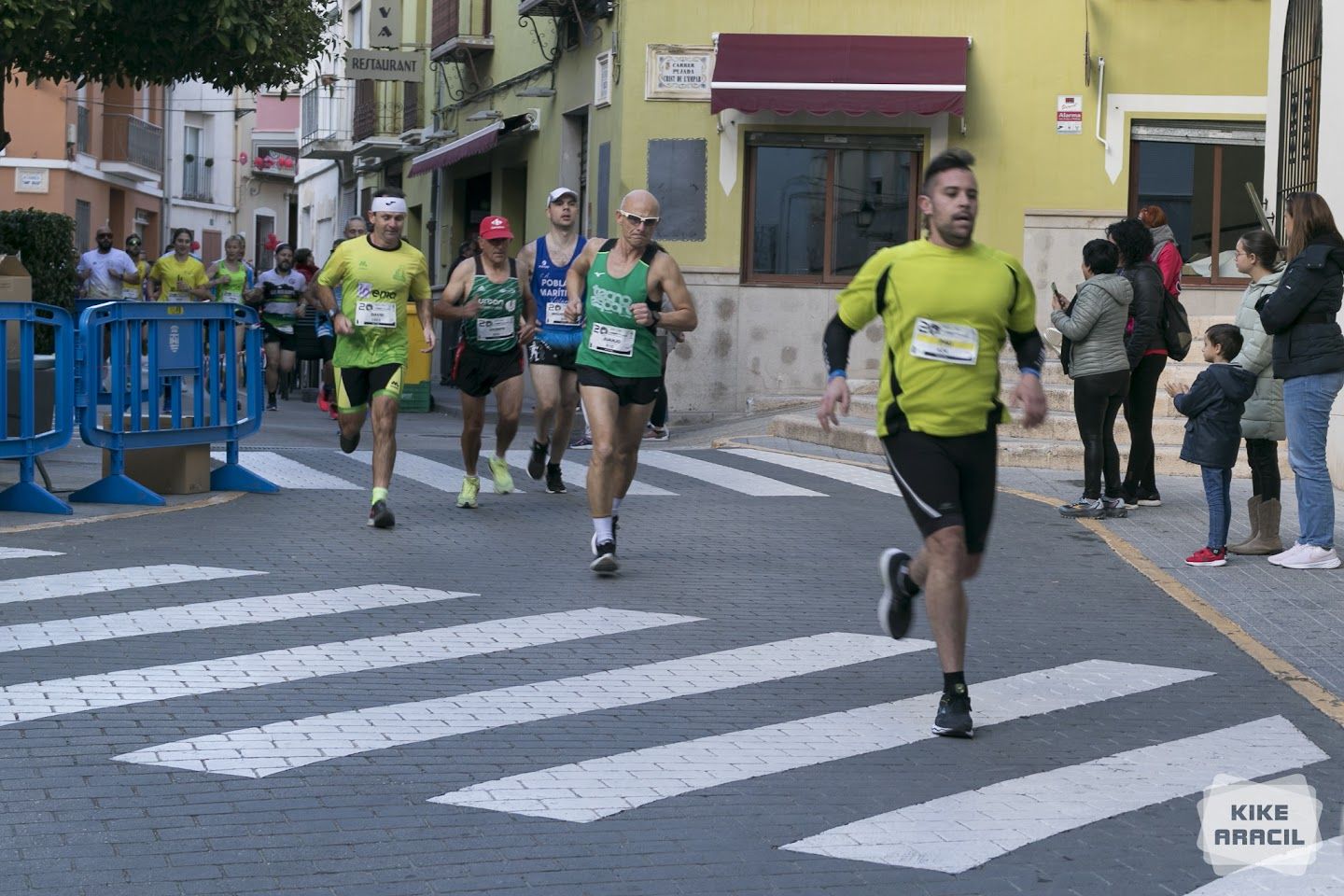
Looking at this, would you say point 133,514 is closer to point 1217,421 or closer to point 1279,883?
point 1217,421

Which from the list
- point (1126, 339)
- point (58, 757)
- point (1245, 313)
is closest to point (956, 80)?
point (1126, 339)

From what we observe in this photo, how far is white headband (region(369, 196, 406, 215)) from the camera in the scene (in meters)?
12.0

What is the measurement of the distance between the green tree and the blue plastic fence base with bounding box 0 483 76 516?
20.1 feet

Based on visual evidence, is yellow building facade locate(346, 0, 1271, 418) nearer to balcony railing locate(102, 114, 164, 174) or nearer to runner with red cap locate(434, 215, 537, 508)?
runner with red cap locate(434, 215, 537, 508)

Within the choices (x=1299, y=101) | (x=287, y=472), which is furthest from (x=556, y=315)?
(x=1299, y=101)

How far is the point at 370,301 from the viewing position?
1182 cm

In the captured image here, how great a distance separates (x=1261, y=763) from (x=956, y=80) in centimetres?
1590

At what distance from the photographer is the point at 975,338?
6.86m

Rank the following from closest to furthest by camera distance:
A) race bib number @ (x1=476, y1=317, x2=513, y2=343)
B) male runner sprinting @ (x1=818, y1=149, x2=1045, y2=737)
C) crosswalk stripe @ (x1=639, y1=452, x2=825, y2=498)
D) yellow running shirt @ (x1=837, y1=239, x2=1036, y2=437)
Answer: male runner sprinting @ (x1=818, y1=149, x2=1045, y2=737) < yellow running shirt @ (x1=837, y1=239, x2=1036, y2=437) < race bib number @ (x1=476, y1=317, x2=513, y2=343) < crosswalk stripe @ (x1=639, y1=452, x2=825, y2=498)

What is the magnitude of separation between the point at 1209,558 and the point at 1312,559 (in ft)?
1.75

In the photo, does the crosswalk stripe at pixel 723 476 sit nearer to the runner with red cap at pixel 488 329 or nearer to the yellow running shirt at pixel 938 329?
the runner with red cap at pixel 488 329

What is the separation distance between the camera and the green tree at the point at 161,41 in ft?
55.6

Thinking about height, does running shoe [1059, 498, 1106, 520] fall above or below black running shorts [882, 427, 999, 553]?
below

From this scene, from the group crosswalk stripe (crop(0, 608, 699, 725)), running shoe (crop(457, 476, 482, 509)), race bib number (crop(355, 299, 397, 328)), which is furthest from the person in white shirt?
crosswalk stripe (crop(0, 608, 699, 725))
